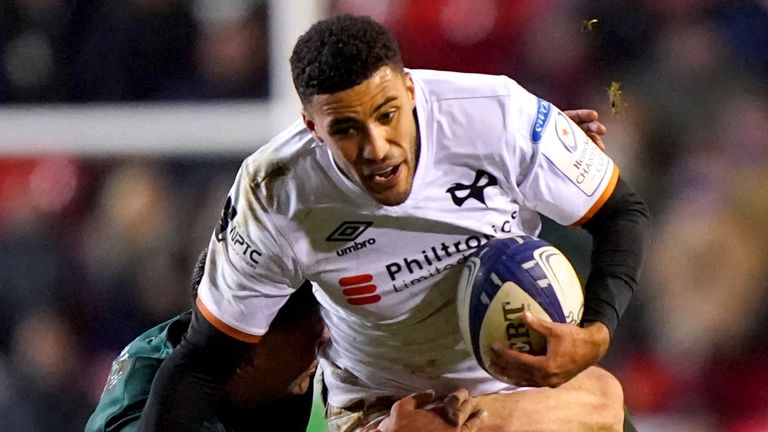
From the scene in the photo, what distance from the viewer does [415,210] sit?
3.95 feet

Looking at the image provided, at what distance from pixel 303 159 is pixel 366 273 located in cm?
16

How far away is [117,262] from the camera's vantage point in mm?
2287

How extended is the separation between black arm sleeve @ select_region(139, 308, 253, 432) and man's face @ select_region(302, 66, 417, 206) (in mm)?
288

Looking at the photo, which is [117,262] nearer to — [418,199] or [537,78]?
[537,78]

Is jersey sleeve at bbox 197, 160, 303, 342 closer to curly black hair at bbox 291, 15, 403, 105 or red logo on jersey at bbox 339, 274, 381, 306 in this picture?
red logo on jersey at bbox 339, 274, 381, 306

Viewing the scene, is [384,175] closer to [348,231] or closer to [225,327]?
[348,231]

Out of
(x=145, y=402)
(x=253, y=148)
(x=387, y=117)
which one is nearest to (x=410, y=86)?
(x=387, y=117)

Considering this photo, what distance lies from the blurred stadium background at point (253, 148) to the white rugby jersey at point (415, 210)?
779 millimetres

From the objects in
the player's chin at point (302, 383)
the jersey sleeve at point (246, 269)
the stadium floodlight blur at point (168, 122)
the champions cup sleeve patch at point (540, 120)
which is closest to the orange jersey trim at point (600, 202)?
the champions cup sleeve patch at point (540, 120)

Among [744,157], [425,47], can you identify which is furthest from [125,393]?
[744,157]

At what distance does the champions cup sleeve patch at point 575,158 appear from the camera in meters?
1.21

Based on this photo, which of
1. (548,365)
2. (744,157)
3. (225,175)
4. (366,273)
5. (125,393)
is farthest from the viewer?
(225,175)

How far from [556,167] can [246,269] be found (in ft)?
1.25

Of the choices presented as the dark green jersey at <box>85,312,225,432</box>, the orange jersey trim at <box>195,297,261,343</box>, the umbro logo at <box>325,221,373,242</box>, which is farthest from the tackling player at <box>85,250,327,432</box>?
the umbro logo at <box>325,221,373,242</box>
